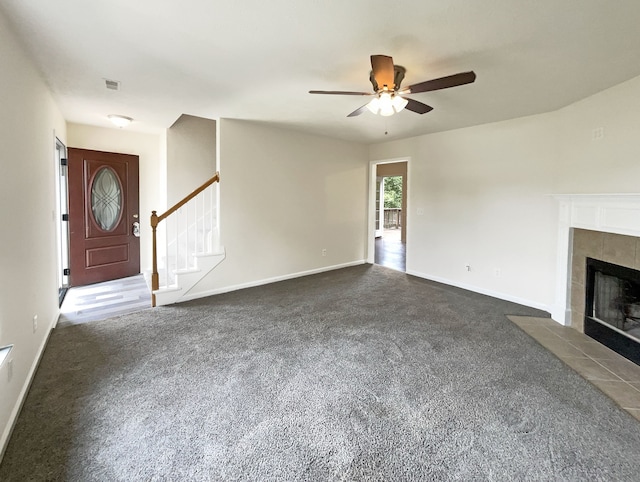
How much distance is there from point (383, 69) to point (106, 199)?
16.0ft

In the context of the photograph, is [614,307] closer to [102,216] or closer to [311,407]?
[311,407]

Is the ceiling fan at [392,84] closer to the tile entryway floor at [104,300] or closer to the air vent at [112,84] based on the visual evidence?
the air vent at [112,84]

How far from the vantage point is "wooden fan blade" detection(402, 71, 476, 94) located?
2.19 metres

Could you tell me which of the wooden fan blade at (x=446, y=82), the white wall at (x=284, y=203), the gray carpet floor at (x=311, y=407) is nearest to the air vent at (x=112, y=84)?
the white wall at (x=284, y=203)

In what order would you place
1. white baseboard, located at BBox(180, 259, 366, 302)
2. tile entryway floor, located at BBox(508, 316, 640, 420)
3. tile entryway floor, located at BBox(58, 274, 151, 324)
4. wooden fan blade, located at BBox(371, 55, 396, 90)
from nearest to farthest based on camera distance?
1. wooden fan blade, located at BBox(371, 55, 396, 90)
2. tile entryway floor, located at BBox(508, 316, 640, 420)
3. tile entryway floor, located at BBox(58, 274, 151, 324)
4. white baseboard, located at BBox(180, 259, 366, 302)

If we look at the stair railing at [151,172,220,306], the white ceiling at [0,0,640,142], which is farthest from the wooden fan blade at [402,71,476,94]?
the stair railing at [151,172,220,306]

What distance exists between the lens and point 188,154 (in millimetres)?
5281

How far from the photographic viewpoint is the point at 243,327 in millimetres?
3352

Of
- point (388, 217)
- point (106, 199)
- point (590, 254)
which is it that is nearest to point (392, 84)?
point (590, 254)

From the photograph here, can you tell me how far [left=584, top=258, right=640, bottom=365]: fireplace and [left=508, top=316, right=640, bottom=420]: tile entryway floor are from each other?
0.30ft

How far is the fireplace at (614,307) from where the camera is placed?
A: 9.14 feet

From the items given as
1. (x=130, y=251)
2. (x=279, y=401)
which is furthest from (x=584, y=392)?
(x=130, y=251)

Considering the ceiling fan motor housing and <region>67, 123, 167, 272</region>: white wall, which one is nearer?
the ceiling fan motor housing

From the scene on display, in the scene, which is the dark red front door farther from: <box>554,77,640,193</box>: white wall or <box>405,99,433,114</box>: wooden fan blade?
<box>554,77,640,193</box>: white wall
